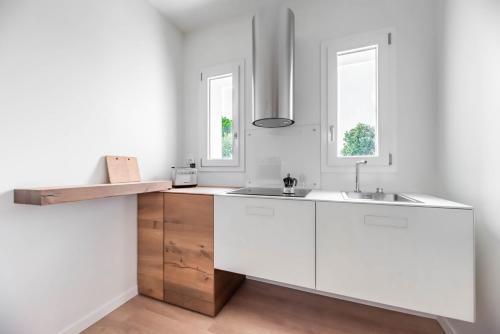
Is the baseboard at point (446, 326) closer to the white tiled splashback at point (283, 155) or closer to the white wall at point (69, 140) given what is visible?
the white tiled splashback at point (283, 155)

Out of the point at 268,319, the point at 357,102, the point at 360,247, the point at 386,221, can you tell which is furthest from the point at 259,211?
the point at 357,102

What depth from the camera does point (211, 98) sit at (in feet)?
7.59

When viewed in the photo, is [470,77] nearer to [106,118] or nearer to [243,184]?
[243,184]

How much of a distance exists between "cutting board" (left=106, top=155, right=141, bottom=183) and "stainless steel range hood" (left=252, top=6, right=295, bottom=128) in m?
1.14

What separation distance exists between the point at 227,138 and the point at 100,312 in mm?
1795

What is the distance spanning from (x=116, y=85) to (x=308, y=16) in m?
1.80

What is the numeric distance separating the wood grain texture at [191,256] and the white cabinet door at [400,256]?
779 mm

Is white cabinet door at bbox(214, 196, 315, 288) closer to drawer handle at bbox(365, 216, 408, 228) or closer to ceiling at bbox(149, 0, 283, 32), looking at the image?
drawer handle at bbox(365, 216, 408, 228)

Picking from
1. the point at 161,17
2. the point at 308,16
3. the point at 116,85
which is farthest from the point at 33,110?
the point at 308,16

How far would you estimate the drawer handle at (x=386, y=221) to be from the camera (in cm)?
107

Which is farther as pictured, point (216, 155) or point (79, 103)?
point (216, 155)

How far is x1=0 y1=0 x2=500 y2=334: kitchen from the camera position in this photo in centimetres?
106

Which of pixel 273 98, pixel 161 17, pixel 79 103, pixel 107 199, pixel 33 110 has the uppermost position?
pixel 161 17

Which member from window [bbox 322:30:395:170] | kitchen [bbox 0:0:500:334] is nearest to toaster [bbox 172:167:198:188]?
kitchen [bbox 0:0:500:334]
